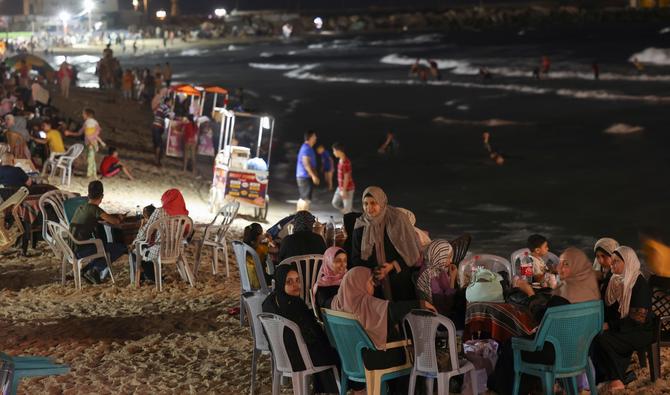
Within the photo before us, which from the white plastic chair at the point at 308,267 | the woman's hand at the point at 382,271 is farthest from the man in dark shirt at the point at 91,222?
the woman's hand at the point at 382,271

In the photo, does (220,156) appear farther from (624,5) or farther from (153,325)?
(624,5)

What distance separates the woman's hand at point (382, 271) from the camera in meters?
7.18

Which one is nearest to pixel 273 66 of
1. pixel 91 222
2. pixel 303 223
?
pixel 91 222

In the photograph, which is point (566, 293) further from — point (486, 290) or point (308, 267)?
point (308, 267)

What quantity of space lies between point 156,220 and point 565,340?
4887 millimetres

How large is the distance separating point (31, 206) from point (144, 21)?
359 feet

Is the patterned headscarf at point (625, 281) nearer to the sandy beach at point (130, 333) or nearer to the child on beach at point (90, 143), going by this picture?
the sandy beach at point (130, 333)

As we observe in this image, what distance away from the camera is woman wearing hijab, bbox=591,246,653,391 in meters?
6.95

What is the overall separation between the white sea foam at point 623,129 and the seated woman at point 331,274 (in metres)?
24.3

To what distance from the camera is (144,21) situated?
119m

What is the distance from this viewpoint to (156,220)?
10.3 metres

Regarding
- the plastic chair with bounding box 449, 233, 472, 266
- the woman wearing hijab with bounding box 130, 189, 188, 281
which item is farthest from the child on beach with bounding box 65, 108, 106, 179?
the plastic chair with bounding box 449, 233, 472, 266

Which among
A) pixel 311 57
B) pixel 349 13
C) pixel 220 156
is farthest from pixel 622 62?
pixel 349 13

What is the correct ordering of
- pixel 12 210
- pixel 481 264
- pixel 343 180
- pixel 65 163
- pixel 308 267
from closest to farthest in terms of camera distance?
pixel 308 267
pixel 481 264
pixel 12 210
pixel 343 180
pixel 65 163
